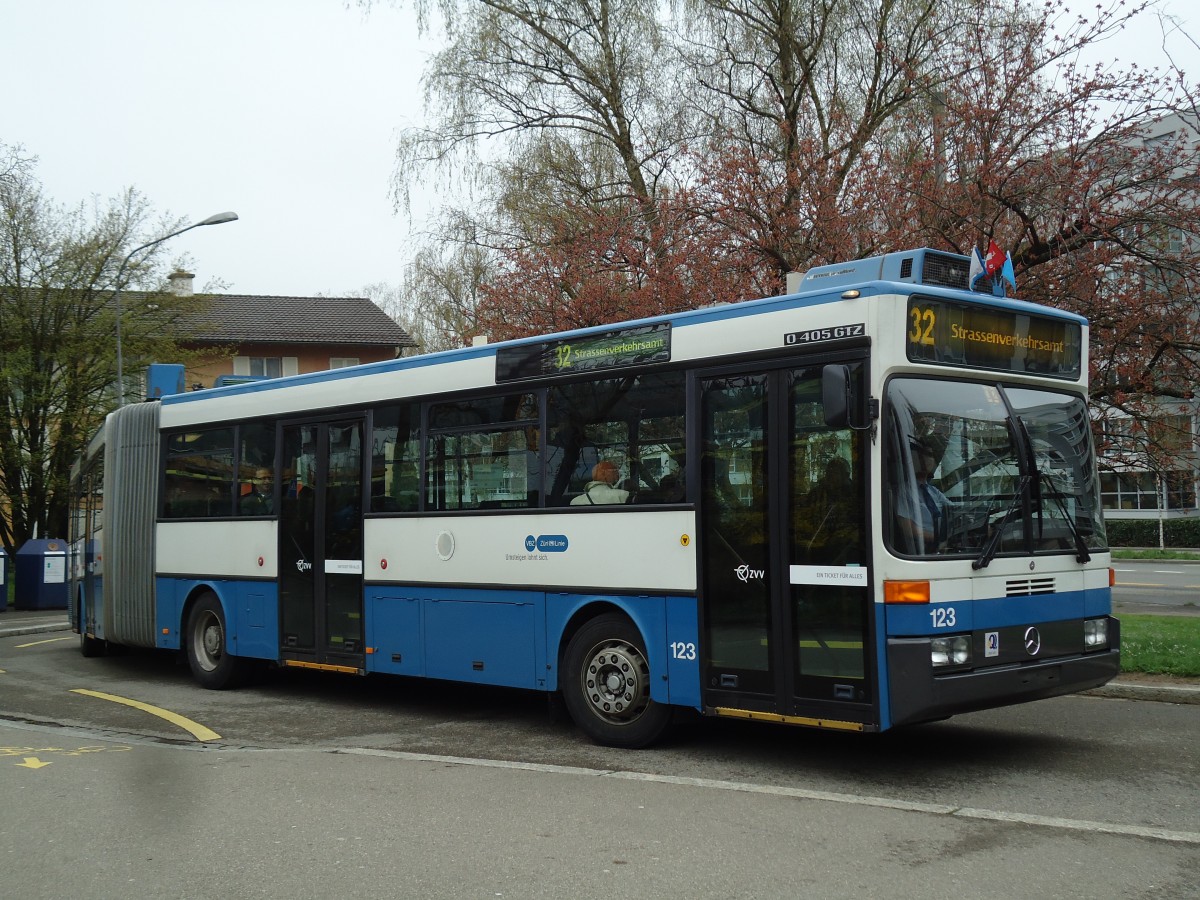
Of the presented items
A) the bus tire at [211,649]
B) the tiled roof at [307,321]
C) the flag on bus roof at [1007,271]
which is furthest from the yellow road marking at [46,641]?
the tiled roof at [307,321]

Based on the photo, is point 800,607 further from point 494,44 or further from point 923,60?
point 494,44

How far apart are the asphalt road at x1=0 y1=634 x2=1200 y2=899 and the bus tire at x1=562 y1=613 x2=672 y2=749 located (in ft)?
0.62

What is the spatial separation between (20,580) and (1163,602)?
2334 centimetres

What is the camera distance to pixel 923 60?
19.5 metres

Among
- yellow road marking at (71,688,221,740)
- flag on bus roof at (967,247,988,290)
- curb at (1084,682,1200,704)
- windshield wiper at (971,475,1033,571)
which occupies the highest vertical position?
flag on bus roof at (967,247,988,290)

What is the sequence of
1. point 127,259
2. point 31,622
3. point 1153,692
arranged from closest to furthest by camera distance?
1. point 1153,692
2. point 31,622
3. point 127,259

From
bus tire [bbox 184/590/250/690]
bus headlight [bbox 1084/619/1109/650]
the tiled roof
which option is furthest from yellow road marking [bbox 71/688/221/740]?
the tiled roof

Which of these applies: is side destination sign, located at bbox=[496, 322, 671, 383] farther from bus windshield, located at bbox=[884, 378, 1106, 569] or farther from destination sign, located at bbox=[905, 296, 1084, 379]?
bus windshield, located at bbox=[884, 378, 1106, 569]

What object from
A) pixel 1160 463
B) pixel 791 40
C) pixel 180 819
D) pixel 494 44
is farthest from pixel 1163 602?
pixel 180 819

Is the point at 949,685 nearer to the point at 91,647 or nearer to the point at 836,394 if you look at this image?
the point at 836,394

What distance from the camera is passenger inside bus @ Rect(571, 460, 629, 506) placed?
30.1 ft

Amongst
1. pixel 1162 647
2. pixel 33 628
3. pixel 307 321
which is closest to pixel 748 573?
pixel 1162 647

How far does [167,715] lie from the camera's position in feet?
37.1

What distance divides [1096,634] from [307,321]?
6073 cm
